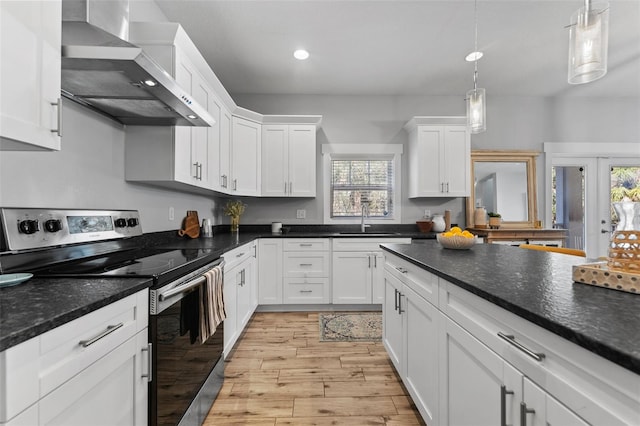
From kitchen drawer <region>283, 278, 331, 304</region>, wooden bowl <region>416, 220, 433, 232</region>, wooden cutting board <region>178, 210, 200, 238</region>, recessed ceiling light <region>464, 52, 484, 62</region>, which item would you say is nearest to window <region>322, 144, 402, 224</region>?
wooden bowl <region>416, 220, 433, 232</region>

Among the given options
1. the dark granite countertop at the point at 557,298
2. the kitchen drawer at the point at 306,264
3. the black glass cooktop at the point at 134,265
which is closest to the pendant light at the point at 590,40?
the dark granite countertop at the point at 557,298

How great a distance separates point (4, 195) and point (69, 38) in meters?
0.77

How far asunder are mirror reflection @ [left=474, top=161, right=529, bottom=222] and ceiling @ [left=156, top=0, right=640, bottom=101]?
3.51ft

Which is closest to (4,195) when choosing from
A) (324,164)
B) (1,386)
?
(1,386)

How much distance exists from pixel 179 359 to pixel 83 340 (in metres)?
0.61

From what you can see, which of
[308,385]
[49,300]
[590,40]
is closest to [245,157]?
[308,385]

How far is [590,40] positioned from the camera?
1.33m

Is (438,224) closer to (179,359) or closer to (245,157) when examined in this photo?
(245,157)

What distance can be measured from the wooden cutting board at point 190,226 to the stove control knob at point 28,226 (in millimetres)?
1432

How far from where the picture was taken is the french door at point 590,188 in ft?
14.2

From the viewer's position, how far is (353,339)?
271 centimetres

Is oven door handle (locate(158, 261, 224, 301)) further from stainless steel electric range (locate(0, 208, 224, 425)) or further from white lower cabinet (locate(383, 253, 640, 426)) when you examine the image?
white lower cabinet (locate(383, 253, 640, 426))

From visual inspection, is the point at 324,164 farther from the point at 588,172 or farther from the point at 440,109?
the point at 588,172

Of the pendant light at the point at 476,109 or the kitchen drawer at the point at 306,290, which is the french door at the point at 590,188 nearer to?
the pendant light at the point at 476,109
